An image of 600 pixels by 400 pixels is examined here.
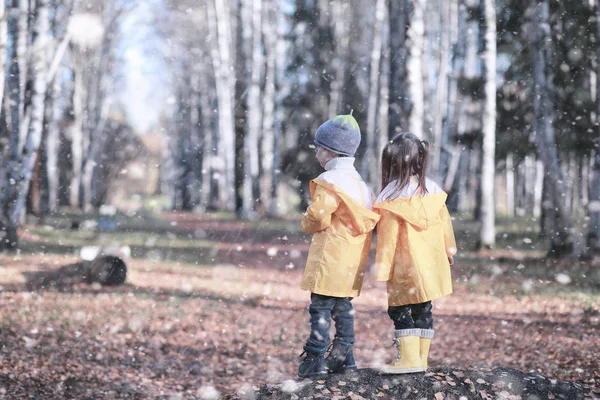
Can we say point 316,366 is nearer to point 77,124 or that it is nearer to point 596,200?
point 596,200

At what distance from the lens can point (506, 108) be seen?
16.8 metres

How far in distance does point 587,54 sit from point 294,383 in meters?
13.5

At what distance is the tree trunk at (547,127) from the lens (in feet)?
38.8

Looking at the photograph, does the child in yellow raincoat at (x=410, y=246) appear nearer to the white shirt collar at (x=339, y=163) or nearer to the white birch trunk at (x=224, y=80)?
the white shirt collar at (x=339, y=163)

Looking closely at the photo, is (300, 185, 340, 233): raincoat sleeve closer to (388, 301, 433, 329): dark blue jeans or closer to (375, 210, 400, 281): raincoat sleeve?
(375, 210, 400, 281): raincoat sleeve

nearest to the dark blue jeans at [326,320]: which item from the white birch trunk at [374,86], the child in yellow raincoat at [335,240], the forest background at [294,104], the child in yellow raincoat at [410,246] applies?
the child in yellow raincoat at [335,240]

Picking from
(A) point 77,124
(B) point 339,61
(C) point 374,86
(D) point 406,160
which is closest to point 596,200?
(D) point 406,160

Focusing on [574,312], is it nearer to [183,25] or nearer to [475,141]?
[475,141]

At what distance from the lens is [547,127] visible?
12.0m

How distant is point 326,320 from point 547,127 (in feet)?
29.7

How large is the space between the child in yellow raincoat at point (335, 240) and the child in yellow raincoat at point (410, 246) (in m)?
0.16

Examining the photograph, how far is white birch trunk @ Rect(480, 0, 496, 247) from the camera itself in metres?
13.2

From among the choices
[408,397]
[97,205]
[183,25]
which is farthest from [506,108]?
[97,205]

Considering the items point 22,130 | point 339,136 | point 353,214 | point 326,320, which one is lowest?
point 326,320
